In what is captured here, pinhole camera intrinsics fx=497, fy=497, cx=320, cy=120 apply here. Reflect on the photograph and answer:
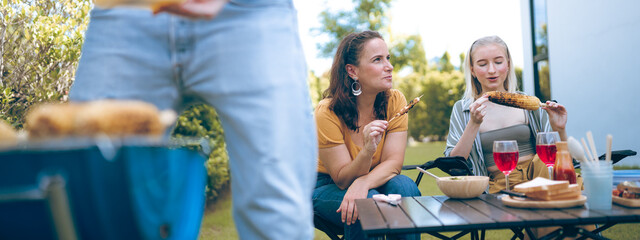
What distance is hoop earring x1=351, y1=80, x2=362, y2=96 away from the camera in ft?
9.36

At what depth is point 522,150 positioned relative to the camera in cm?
287

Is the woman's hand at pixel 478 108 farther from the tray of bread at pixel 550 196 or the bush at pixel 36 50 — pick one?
the bush at pixel 36 50

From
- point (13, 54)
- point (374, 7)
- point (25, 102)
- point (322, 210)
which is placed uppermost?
point (374, 7)

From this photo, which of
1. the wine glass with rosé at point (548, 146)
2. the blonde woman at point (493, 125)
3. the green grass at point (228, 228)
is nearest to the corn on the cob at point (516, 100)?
the blonde woman at point (493, 125)

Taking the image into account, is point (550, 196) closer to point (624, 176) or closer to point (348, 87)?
point (624, 176)

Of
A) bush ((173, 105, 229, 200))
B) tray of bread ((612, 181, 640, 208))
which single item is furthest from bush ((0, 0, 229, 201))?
tray of bread ((612, 181, 640, 208))

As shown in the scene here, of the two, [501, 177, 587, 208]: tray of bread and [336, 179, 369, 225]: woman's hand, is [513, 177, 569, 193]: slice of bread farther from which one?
[336, 179, 369, 225]: woman's hand

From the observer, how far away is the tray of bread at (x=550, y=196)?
5.71ft

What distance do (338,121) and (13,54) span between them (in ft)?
7.40

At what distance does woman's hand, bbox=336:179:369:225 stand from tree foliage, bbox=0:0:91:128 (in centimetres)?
209

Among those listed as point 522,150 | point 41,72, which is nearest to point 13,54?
point 41,72

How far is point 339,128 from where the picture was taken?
2.71 m

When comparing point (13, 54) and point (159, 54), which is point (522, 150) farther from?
point (13, 54)

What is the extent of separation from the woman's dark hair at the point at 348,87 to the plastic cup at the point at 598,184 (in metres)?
1.27
